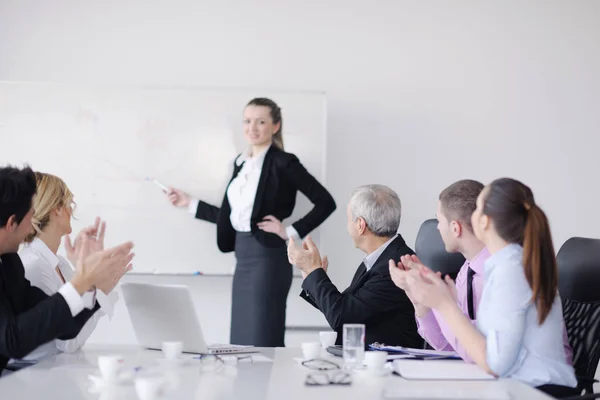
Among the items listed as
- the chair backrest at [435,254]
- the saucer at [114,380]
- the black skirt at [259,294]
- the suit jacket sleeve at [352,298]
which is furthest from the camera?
the black skirt at [259,294]

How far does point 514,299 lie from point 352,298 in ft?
2.37

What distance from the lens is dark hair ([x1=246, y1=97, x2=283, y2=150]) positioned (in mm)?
4289

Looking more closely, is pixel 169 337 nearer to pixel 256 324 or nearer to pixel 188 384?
pixel 188 384

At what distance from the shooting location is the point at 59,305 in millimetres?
2092

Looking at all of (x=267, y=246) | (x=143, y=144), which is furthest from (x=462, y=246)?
(x=143, y=144)

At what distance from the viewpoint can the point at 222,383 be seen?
1949 mm

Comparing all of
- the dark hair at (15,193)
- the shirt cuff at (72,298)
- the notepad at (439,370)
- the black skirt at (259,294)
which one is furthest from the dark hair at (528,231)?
the black skirt at (259,294)

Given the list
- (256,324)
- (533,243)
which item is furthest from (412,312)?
(256,324)

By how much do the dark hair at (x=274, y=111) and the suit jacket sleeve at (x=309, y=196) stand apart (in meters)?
0.16

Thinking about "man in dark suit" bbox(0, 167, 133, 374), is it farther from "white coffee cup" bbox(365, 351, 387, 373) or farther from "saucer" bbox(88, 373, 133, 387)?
"white coffee cup" bbox(365, 351, 387, 373)

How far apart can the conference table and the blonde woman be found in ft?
0.63

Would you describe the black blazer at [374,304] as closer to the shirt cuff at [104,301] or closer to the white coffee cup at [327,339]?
the white coffee cup at [327,339]

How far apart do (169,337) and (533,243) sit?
1142mm

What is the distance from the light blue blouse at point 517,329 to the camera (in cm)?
201
